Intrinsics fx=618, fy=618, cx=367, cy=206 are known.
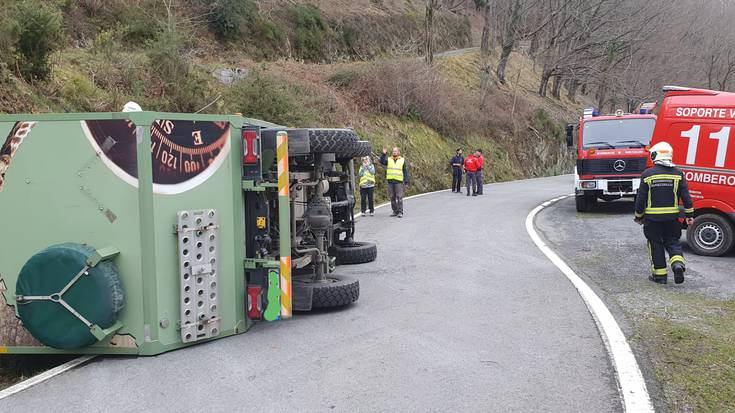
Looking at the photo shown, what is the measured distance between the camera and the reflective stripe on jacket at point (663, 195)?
753 centimetres

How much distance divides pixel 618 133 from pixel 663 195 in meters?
9.46

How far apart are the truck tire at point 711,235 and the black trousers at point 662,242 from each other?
242cm

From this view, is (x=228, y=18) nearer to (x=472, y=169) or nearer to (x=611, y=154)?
(x=472, y=169)

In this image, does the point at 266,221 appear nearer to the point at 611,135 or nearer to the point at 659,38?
the point at 611,135

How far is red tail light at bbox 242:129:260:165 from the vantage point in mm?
5305

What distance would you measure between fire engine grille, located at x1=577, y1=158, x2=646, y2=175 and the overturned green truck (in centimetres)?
1243

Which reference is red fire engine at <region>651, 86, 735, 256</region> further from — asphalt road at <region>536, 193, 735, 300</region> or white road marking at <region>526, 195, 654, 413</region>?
white road marking at <region>526, 195, 654, 413</region>

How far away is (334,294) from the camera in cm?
602

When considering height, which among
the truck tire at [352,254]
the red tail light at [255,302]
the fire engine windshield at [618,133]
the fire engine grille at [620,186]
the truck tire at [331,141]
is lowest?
the truck tire at [352,254]

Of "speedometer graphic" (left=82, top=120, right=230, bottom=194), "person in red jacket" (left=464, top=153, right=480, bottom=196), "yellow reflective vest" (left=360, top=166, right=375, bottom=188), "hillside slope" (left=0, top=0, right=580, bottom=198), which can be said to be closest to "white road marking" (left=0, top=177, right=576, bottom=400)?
"speedometer graphic" (left=82, top=120, right=230, bottom=194)

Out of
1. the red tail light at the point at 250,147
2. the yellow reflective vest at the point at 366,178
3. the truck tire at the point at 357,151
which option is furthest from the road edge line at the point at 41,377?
the yellow reflective vest at the point at 366,178

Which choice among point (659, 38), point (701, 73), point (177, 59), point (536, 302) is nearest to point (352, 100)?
point (177, 59)

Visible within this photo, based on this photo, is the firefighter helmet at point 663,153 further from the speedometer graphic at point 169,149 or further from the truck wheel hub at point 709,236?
the speedometer graphic at point 169,149

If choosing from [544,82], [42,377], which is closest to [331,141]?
[42,377]
